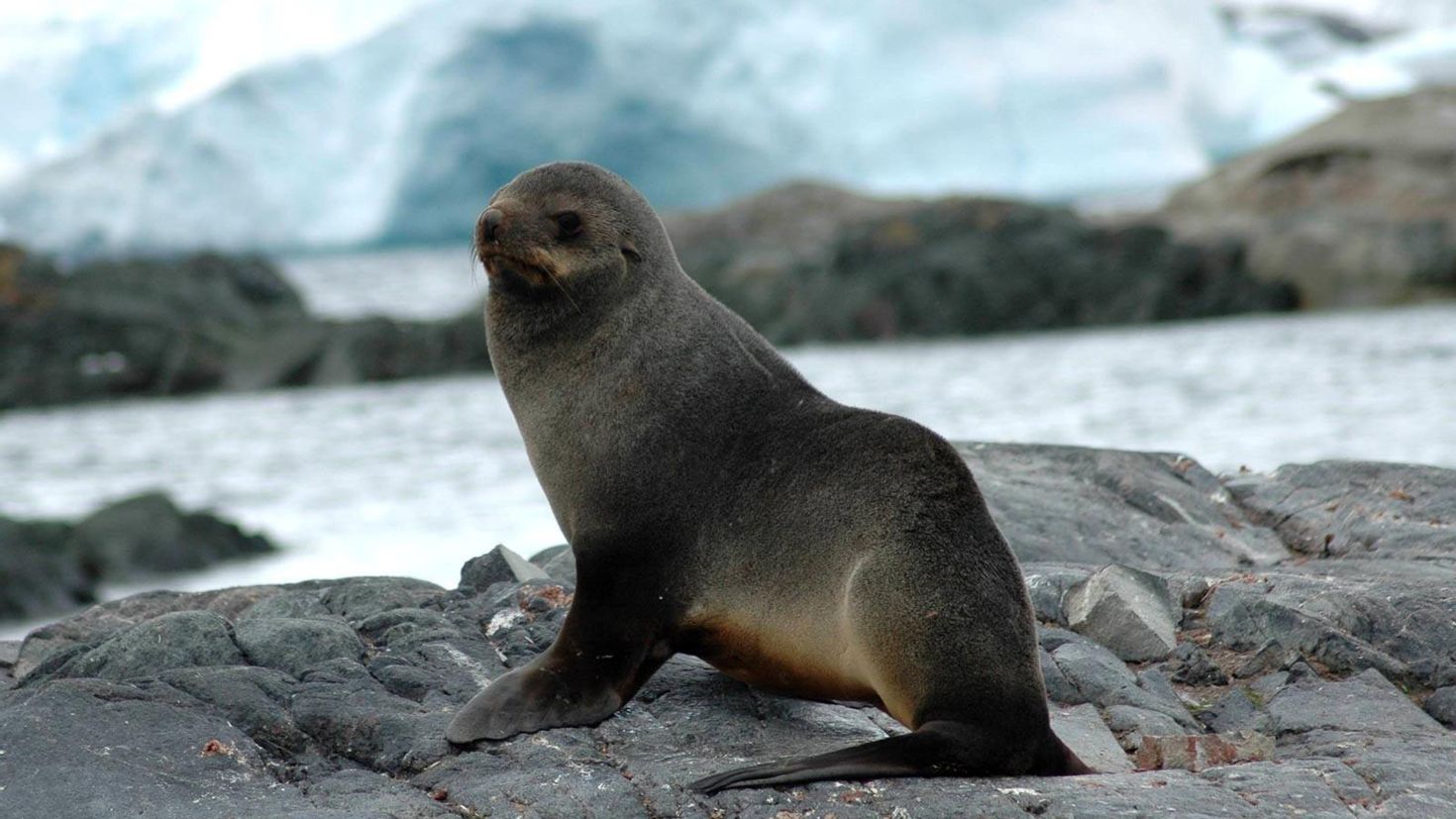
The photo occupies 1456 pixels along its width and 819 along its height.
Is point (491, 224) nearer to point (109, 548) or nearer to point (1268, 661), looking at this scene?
point (1268, 661)

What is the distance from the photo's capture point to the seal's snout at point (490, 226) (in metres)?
4.30

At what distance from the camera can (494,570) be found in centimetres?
531

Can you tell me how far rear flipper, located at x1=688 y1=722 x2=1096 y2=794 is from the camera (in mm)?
3527

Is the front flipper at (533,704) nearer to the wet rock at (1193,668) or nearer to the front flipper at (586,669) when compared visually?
the front flipper at (586,669)

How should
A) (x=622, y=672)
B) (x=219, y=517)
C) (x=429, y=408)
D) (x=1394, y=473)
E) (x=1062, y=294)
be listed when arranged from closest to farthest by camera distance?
(x=622, y=672) < (x=1394, y=473) < (x=219, y=517) < (x=429, y=408) < (x=1062, y=294)

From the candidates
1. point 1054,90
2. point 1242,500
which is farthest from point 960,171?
point 1242,500

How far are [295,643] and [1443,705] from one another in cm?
313

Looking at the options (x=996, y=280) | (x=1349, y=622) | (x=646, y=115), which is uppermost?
(x=646, y=115)

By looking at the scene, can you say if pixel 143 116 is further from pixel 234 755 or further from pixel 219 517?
pixel 234 755

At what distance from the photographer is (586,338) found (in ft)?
14.6

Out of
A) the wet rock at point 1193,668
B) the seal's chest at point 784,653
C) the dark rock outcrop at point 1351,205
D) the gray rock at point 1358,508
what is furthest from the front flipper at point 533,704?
the dark rock outcrop at point 1351,205

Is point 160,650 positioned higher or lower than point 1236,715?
higher

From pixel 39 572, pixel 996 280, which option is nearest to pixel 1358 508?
pixel 39 572

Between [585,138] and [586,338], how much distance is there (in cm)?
3577
